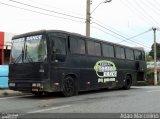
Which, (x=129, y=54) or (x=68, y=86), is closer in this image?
(x=68, y=86)

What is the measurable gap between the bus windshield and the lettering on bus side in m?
4.99

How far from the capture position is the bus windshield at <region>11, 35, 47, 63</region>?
652 inches

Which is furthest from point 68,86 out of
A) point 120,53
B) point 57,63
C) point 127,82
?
point 127,82

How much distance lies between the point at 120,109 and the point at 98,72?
831 cm

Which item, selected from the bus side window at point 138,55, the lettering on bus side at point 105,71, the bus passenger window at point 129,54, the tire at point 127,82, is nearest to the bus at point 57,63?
the lettering on bus side at point 105,71

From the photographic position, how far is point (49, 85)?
16.4 meters

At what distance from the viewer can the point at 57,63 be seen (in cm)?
1706

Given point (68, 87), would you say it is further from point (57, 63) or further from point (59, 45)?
point (59, 45)

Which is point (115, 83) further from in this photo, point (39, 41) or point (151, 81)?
point (151, 81)

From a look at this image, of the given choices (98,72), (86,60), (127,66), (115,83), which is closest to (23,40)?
(86,60)

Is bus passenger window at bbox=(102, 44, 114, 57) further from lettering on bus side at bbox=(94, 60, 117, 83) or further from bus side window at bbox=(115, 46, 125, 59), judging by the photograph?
bus side window at bbox=(115, 46, 125, 59)

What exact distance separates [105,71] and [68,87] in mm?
4606

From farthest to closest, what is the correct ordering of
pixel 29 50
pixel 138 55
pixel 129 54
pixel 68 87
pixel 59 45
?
pixel 138 55
pixel 129 54
pixel 68 87
pixel 59 45
pixel 29 50

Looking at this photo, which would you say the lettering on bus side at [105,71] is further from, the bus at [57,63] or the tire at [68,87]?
the tire at [68,87]
